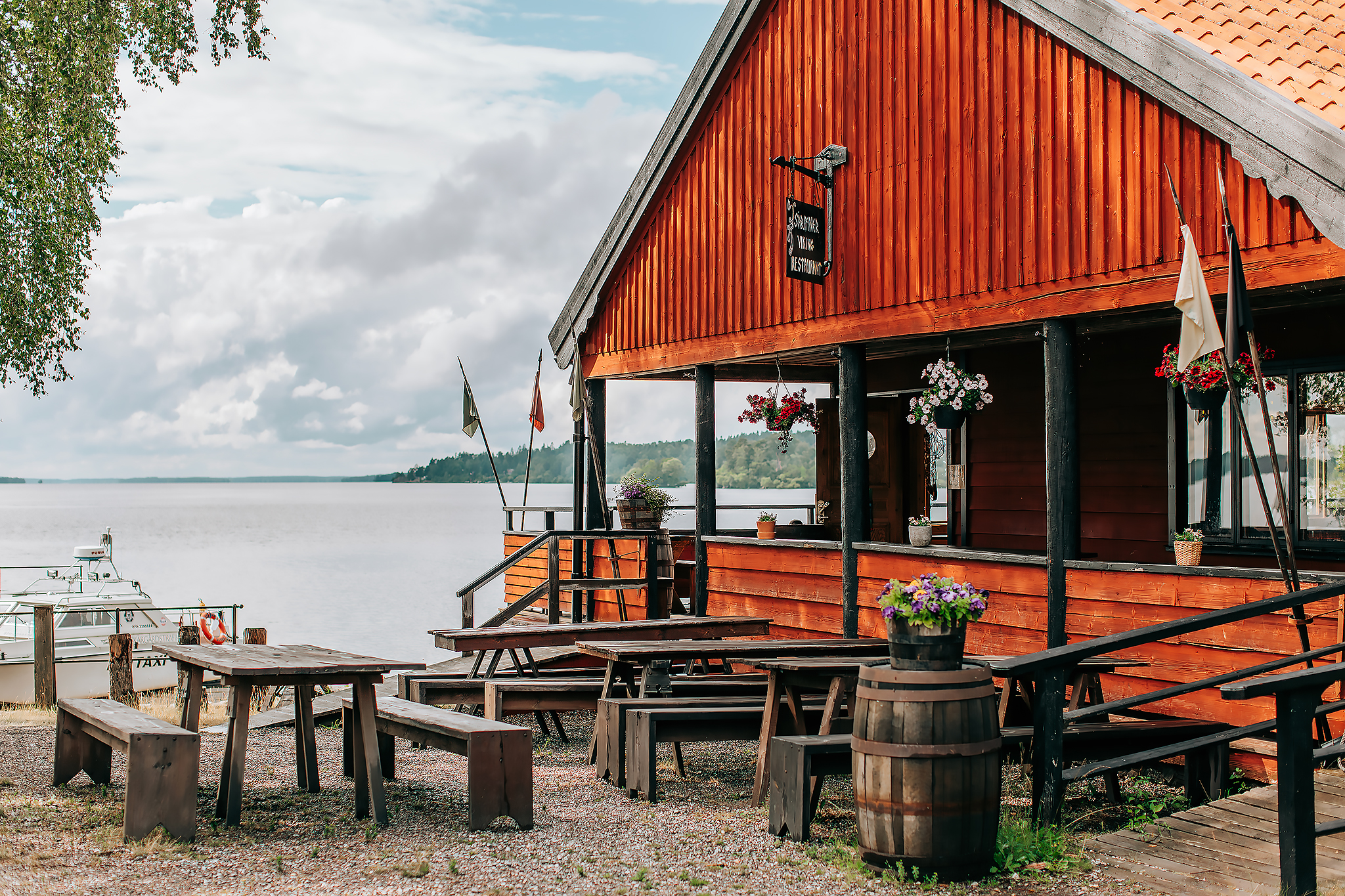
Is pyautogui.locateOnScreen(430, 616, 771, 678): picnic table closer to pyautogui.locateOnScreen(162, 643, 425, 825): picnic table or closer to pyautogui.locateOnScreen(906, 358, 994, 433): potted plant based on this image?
pyautogui.locateOnScreen(162, 643, 425, 825): picnic table

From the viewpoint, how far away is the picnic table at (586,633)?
328 inches

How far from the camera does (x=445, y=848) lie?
593cm

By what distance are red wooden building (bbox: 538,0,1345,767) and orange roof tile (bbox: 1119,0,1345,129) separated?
1.0 inches

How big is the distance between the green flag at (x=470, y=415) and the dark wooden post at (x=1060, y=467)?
9.83 m

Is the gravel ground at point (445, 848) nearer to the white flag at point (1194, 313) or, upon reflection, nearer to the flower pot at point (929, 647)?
the flower pot at point (929, 647)

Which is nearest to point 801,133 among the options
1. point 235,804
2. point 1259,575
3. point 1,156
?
point 1259,575

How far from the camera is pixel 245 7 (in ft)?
42.3

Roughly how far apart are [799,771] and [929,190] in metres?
5.11

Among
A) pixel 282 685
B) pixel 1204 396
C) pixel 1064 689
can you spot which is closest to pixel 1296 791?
pixel 1064 689

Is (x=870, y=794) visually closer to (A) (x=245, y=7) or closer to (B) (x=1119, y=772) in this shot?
(B) (x=1119, y=772)

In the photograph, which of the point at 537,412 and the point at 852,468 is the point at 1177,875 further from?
the point at 537,412

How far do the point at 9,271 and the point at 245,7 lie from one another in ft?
15.7

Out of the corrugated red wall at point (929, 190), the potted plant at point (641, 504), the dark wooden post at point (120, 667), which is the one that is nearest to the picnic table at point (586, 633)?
the corrugated red wall at point (929, 190)

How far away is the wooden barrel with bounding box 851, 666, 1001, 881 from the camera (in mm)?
5227
